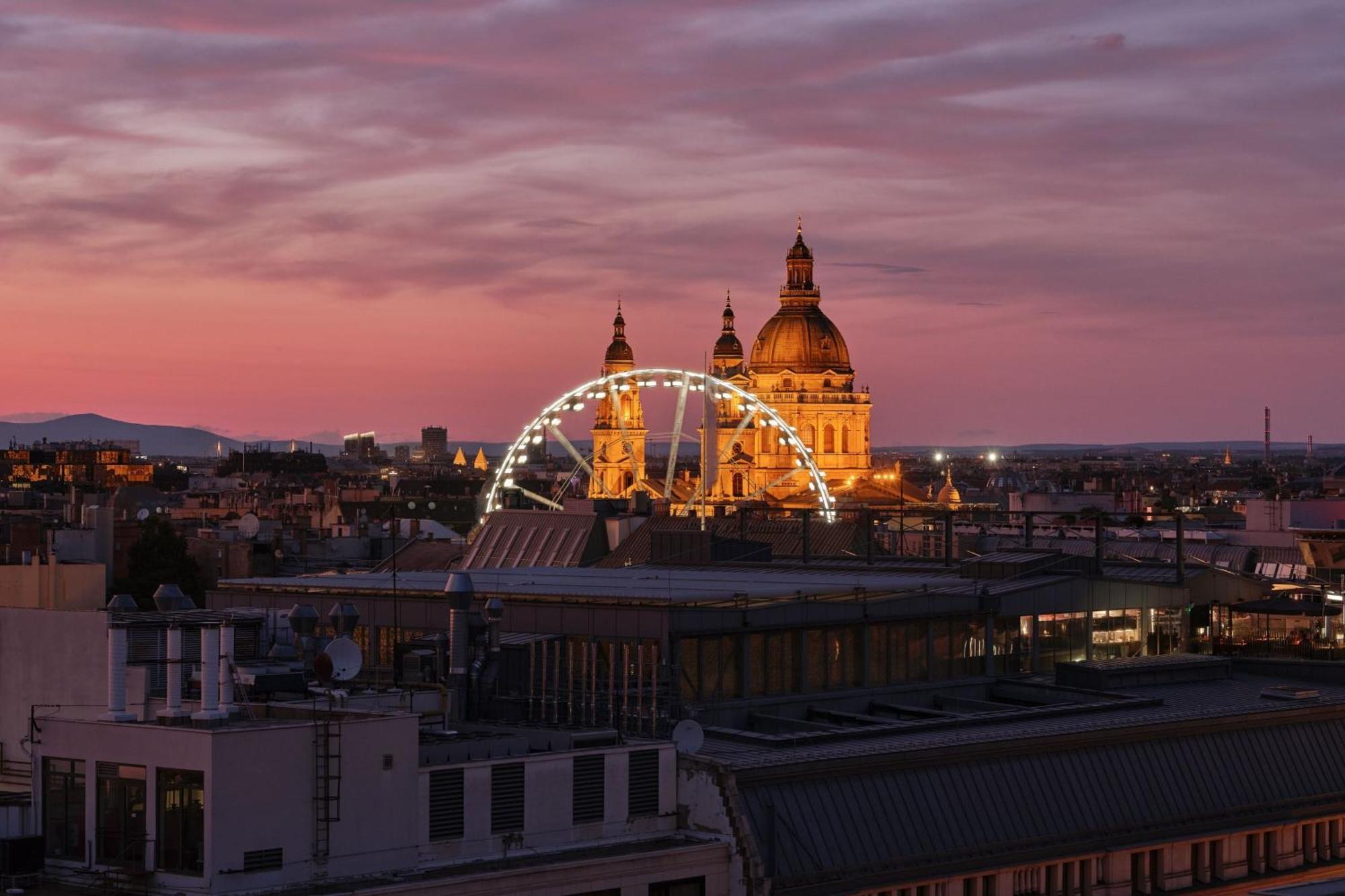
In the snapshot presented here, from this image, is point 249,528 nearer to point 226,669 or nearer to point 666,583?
point 666,583

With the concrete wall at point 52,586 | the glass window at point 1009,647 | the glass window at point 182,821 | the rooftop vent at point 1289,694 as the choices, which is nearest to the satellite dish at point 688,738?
the glass window at point 182,821

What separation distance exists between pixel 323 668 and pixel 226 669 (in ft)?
7.01

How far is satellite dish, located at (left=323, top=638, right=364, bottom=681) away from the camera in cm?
3997

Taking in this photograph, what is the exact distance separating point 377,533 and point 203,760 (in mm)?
140388

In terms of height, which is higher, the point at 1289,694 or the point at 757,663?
the point at 757,663

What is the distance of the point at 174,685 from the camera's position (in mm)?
37219

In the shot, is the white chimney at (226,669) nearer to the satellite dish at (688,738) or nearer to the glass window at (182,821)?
the glass window at (182,821)

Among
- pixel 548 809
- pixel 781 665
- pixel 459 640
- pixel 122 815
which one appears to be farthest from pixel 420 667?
pixel 122 815

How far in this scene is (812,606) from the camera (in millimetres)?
54781

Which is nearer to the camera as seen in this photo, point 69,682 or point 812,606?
point 69,682

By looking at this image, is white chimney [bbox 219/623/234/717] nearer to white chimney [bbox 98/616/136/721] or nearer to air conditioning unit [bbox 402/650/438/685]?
white chimney [bbox 98/616/136/721]

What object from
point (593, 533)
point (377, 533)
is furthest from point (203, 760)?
point (377, 533)

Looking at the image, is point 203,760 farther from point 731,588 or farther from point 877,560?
point 877,560

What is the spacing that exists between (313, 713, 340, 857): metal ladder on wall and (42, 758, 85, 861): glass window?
3.57 m
